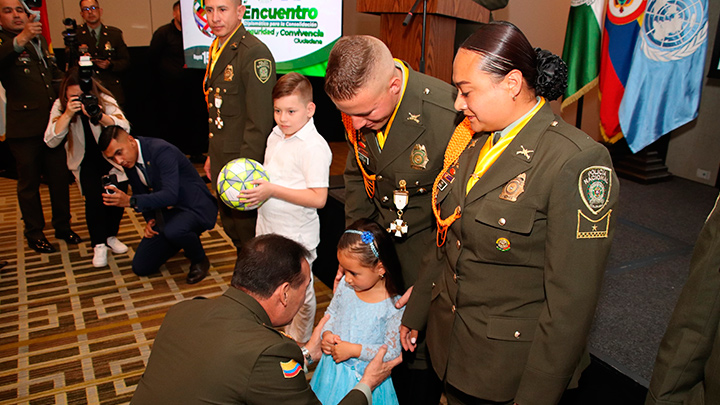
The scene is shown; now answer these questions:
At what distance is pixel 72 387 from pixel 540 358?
209cm

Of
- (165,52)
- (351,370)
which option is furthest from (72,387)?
(165,52)

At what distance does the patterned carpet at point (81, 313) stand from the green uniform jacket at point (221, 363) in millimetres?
1218

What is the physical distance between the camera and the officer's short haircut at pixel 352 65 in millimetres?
1477

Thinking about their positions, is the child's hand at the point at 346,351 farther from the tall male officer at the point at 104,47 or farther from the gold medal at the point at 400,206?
the tall male officer at the point at 104,47

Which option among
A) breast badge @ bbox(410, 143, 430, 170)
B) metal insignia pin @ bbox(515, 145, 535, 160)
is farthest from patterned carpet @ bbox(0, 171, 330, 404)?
metal insignia pin @ bbox(515, 145, 535, 160)

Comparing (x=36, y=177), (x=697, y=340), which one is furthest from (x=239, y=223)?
(x=697, y=340)

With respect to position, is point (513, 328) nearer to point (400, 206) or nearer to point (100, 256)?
point (400, 206)

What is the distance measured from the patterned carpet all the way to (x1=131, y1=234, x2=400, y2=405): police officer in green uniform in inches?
48.0

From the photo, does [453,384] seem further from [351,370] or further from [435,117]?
[435,117]

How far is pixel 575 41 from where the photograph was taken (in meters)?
3.62

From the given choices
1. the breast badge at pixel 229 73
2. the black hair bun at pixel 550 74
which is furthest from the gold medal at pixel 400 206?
the breast badge at pixel 229 73

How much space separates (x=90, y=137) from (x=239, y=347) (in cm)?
283

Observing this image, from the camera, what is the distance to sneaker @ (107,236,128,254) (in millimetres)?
3619

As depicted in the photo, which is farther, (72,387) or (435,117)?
(72,387)
